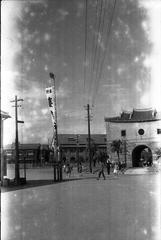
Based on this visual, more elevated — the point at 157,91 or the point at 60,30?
the point at 60,30

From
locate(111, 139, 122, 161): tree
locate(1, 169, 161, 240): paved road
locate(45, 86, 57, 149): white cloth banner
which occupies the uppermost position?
locate(45, 86, 57, 149): white cloth banner

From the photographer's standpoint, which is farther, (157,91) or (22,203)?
(22,203)

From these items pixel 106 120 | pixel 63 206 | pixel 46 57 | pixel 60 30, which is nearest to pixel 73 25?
pixel 60 30

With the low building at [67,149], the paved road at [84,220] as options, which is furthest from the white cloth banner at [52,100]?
the low building at [67,149]

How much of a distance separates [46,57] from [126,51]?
281 centimetres

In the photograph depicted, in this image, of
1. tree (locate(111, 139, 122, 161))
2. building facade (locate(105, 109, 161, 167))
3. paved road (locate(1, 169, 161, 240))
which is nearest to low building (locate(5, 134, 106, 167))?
building facade (locate(105, 109, 161, 167))

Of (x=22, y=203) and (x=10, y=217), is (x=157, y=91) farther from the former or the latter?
(x=22, y=203)

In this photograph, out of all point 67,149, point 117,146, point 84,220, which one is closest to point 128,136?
point 117,146

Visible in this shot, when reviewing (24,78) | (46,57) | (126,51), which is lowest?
(24,78)

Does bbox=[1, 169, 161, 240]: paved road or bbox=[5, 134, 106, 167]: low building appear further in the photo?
bbox=[5, 134, 106, 167]: low building

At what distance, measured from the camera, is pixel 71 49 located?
8531mm

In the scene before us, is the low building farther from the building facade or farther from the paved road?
the paved road

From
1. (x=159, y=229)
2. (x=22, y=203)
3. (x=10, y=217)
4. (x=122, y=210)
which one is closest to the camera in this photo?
(x=159, y=229)

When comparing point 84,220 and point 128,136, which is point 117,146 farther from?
point 84,220
